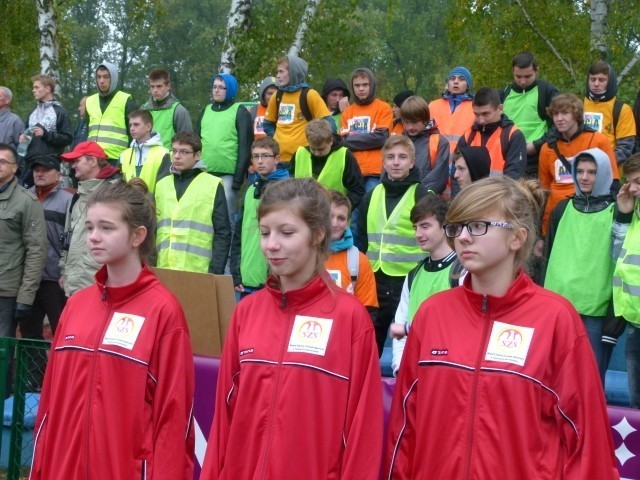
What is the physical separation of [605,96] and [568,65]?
6438 mm

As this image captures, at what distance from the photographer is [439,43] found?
163 ft

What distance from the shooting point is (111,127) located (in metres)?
11.6

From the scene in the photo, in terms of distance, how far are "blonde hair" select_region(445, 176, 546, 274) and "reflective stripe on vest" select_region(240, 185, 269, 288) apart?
471 centimetres

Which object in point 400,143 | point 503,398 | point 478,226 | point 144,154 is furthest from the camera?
point 144,154

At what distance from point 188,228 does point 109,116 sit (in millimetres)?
3464

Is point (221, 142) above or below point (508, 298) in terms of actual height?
above

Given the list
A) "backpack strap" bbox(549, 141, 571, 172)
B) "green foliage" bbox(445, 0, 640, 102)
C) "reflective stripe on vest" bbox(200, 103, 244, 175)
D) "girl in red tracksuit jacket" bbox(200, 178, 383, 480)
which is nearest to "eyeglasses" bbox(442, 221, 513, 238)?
"girl in red tracksuit jacket" bbox(200, 178, 383, 480)

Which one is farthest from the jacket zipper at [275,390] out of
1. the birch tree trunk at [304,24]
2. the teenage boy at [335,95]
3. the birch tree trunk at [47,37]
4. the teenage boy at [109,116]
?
the birch tree trunk at [304,24]

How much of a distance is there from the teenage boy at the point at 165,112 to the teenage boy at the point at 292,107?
104 centimetres

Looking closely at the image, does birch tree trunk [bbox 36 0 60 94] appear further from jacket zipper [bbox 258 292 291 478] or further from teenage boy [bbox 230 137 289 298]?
jacket zipper [bbox 258 292 291 478]

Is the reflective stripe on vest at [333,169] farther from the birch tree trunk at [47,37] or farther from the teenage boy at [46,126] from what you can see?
the birch tree trunk at [47,37]

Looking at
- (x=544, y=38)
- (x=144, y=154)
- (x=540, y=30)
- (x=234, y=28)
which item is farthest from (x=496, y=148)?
(x=540, y=30)

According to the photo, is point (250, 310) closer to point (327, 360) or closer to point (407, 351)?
point (327, 360)

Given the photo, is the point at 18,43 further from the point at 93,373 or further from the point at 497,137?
the point at 93,373
